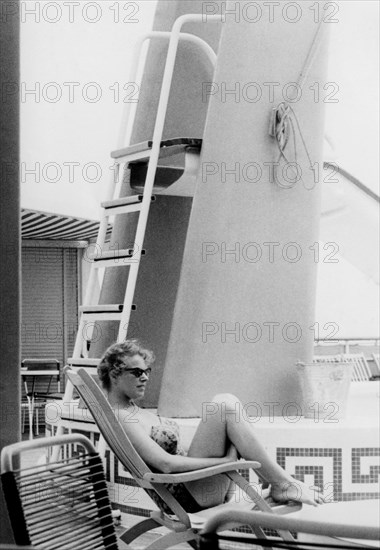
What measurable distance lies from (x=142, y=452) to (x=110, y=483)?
1344mm

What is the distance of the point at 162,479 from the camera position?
319 cm

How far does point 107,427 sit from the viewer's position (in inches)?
134

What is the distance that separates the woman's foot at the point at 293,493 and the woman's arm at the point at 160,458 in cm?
22

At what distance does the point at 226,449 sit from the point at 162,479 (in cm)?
45

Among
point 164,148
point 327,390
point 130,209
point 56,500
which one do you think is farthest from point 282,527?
point 164,148

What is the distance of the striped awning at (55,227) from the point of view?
10.4m

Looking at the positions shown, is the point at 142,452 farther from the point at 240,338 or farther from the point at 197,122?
the point at 197,122

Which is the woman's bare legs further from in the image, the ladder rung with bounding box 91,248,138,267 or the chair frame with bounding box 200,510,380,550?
the chair frame with bounding box 200,510,380,550

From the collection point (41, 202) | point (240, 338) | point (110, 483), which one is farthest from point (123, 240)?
point (41, 202)

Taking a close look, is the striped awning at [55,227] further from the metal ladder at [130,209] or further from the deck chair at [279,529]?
the deck chair at [279,529]

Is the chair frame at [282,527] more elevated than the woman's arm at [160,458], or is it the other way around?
the chair frame at [282,527]

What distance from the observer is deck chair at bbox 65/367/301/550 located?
10.5ft

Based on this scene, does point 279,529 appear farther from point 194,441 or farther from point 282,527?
point 194,441

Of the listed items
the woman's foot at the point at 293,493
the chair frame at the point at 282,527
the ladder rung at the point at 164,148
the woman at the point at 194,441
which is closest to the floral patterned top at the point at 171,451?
the woman at the point at 194,441
